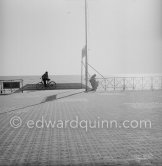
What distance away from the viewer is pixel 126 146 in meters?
6.59

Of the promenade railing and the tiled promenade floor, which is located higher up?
the promenade railing

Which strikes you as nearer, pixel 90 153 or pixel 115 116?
pixel 90 153

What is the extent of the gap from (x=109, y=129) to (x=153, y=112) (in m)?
3.91

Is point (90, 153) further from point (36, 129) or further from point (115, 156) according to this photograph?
point (36, 129)

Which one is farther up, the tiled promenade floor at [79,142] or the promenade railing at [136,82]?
the promenade railing at [136,82]

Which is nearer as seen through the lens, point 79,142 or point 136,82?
point 79,142

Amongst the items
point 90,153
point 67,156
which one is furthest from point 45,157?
point 90,153

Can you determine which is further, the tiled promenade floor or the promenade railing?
the promenade railing

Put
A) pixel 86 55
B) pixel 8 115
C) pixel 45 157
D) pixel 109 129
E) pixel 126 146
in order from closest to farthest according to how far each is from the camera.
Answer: pixel 45 157, pixel 126 146, pixel 109 129, pixel 8 115, pixel 86 55

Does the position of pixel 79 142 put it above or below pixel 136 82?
below

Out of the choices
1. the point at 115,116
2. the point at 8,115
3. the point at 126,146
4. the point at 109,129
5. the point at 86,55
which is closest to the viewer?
the point at 126,146

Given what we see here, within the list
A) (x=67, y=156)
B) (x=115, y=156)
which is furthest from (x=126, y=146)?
(x=67, y=156)

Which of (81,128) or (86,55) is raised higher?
(86,55)

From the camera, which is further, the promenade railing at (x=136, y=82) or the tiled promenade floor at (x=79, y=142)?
the promenade railing at (x=136, y=82)
